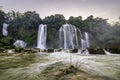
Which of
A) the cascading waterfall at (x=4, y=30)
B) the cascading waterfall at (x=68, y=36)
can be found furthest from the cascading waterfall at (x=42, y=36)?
the cascading waterfall at (x=4, y=30)

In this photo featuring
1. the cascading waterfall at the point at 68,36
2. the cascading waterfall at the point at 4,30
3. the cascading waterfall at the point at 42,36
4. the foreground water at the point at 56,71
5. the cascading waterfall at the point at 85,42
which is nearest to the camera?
the foreground water at the point at 56,71

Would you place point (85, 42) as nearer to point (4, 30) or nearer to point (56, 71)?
point (4, 30)

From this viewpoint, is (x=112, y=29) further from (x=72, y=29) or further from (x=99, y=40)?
(x=72, y=29)

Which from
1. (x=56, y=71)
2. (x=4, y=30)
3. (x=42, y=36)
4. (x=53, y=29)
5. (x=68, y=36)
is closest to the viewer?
(x=56, y=71)

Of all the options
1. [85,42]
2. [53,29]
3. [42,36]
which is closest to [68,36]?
[53,29]

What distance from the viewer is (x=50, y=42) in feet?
132

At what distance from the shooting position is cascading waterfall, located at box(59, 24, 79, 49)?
1531 inches

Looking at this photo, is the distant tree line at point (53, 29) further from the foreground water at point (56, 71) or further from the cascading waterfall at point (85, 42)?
the foreground water at point (56, 71)

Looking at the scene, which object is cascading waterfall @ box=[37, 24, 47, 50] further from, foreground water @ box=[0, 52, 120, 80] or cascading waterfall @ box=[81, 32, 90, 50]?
foreground water @ box=[0, 52, 120, 80]

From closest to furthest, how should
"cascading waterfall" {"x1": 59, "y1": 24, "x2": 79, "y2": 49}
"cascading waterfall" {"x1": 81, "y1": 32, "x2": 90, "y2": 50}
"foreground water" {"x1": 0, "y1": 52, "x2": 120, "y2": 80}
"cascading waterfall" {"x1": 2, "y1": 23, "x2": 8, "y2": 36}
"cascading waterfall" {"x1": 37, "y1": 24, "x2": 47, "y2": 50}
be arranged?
"foreground water" {"x1": 0, "y1": 52, "x2": 120, "y2": 80}
"cascading waterfall" {"x1": 59, "y1": 24, "x2": 79, "y2": 49}
"cascading waterfall" {"x1": 37, "y1": 24, "x2": 47, "y2": 50}
"cascading waterfall" {"x1": 81, "y1": 32, "x2": 90, "y2": 50}
"cascading waterfall" {"x1": 2, "y1": 23, "x2": 8, "y2": 36}

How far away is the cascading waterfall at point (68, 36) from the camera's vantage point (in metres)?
38.9

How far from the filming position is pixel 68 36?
129 feet

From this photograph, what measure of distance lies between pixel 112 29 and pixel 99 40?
4718 mm

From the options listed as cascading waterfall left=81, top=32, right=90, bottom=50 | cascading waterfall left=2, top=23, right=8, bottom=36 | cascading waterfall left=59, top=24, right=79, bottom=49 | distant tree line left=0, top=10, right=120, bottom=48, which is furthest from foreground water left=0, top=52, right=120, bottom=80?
cascading waterfall left=2, top=23, right=8, bottom=36
